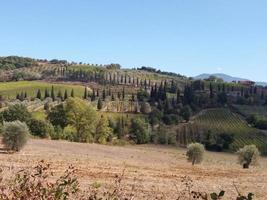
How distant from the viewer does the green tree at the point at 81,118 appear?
10706cm

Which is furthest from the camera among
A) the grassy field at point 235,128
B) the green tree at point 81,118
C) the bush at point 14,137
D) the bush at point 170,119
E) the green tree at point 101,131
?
the bush at point 170,119

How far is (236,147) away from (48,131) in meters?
69.5

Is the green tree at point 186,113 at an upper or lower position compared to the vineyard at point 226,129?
upper

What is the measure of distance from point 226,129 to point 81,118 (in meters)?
82.9

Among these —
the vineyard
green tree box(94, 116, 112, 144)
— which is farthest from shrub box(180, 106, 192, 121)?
green tree box(94, 116, 112, 144)

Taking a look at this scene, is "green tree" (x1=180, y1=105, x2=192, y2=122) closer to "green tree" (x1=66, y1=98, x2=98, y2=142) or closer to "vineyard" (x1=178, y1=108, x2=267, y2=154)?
"vineyard" (x1=178, y1=108, x2=267, y2=154)

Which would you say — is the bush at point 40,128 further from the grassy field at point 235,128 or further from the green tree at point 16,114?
the grassy field at point 235,128

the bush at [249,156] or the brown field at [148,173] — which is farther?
the bush at [249,156]

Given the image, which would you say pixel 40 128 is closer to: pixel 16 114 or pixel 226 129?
pixel 16 114

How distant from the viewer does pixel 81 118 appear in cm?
10694

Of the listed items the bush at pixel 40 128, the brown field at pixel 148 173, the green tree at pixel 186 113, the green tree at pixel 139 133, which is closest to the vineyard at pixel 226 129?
the green tree at pixel 186 113

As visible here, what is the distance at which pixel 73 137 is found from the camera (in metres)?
108

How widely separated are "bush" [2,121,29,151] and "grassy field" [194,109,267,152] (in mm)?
98738

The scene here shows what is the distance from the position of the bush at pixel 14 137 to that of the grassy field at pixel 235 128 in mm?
98738
